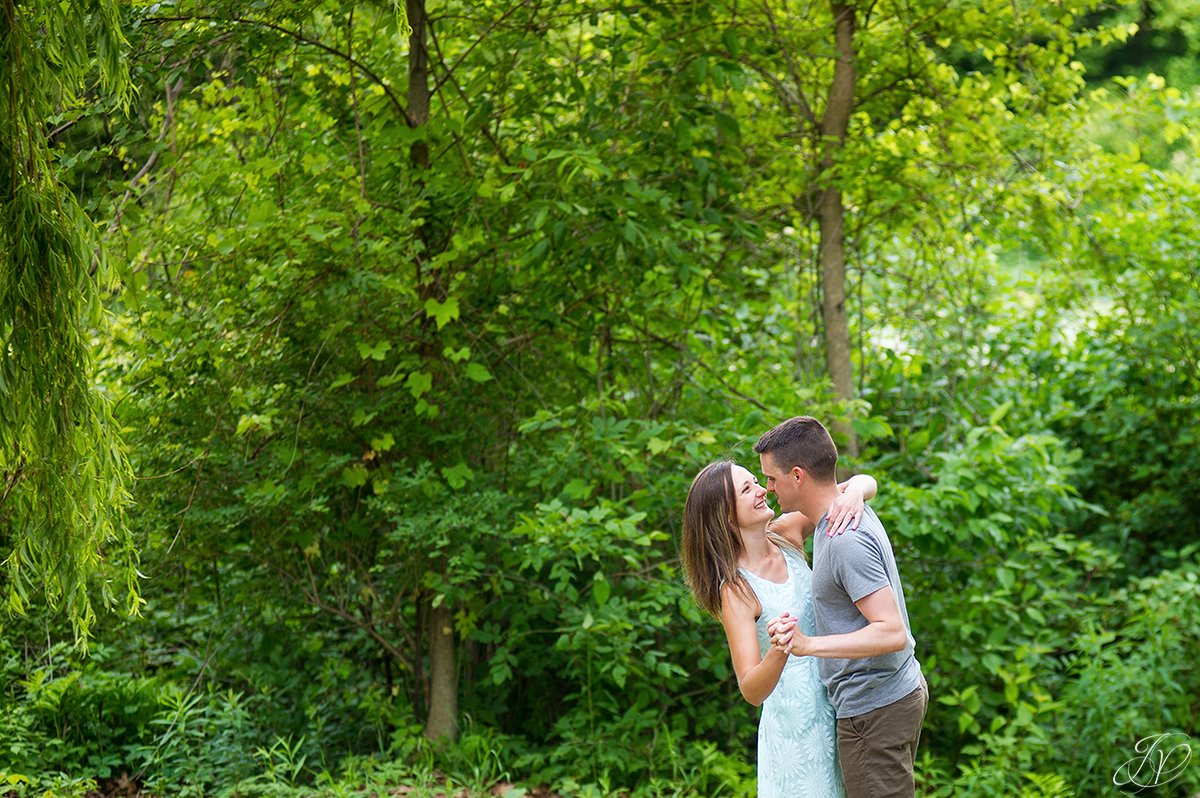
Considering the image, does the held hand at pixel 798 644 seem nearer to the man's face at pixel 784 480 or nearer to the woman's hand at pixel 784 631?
the woman's hand at pixel 784 631

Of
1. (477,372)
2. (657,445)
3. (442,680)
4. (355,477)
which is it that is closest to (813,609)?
(657,445)

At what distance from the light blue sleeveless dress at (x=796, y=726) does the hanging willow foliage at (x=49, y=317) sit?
2.02 metres

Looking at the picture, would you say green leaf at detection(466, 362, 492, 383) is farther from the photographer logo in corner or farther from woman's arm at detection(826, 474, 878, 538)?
the photographer logo in corner

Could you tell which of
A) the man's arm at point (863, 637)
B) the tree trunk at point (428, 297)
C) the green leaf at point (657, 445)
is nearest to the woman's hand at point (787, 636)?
the man's arm at point (863, 637)

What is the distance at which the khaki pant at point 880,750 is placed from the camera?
2768 mm

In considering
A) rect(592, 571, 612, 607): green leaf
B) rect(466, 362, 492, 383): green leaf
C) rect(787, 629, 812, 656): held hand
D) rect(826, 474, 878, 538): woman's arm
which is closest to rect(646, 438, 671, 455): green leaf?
rect(592, 571, 612, 607): green leaf

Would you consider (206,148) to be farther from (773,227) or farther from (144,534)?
(773,227)

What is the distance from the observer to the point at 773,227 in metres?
6.57

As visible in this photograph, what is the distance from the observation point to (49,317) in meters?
3.40

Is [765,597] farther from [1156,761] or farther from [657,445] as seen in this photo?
[1156,761]

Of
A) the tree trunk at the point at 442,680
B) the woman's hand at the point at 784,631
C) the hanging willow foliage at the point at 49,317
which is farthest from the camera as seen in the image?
the tree trunk at the point at 442,680

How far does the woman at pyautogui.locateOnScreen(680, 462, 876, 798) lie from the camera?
2.86 meters

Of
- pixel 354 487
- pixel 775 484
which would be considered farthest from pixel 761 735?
pixel 354 487

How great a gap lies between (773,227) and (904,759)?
419cm
